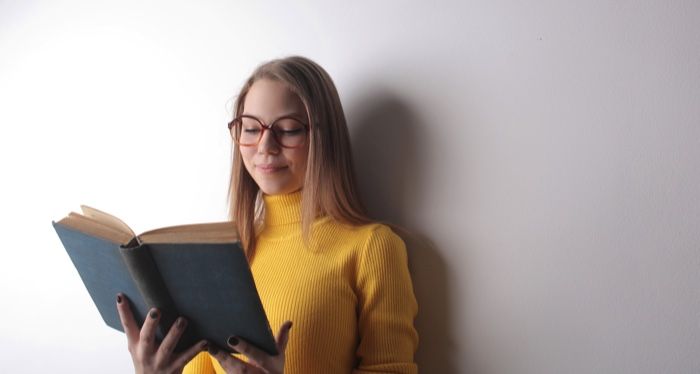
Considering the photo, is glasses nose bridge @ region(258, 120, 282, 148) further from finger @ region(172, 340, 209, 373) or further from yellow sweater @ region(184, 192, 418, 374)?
finger @ region(172, 340, 209, 373)

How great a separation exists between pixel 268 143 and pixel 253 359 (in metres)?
0.39

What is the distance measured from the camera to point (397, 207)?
0.99 meters

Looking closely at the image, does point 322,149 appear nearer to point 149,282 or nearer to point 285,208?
point 285,208

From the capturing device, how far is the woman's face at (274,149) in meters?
0.93

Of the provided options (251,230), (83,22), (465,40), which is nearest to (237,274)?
(251,230)

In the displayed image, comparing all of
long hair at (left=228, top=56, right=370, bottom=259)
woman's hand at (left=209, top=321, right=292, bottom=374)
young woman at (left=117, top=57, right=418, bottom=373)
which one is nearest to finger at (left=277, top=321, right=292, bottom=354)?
woman's hand at (left=209, top=321, right=292, bottom=374)

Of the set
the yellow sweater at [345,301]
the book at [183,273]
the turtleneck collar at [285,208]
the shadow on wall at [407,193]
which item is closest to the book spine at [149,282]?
the book at [183,273]

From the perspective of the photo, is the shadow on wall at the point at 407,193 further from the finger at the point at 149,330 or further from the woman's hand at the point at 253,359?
the finger at the point at 149,330

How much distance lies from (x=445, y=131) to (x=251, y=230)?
18.0 inches

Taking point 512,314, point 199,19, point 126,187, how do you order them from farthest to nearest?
point 126,187 → point 199,19 → point 512,314

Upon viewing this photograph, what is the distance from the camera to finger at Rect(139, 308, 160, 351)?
0.71 m

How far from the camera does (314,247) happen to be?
924 mm

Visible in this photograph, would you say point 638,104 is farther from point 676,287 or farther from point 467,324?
point 467,324

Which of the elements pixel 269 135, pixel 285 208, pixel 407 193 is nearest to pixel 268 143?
pixel 269 135
